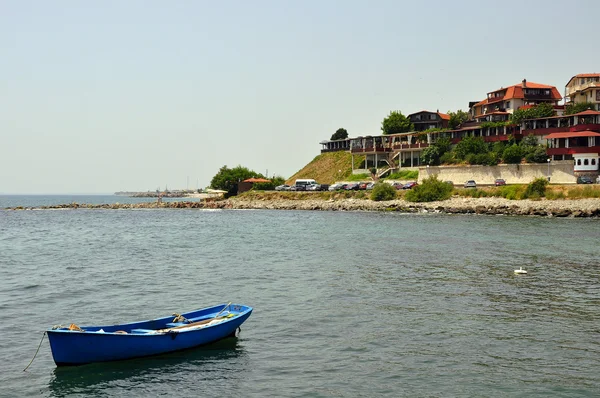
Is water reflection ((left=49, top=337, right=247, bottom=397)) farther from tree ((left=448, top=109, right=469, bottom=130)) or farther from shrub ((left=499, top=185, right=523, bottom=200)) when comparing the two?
tree ((left=448, top=109, right=469, bottom=130))

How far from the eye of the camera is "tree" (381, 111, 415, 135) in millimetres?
130750

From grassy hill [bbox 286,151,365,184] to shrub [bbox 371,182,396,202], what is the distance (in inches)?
1252

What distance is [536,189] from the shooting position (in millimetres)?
81938

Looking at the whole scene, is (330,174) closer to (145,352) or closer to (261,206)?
(261,206)

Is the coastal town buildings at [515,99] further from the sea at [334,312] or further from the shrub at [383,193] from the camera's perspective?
the sea at [334,312]

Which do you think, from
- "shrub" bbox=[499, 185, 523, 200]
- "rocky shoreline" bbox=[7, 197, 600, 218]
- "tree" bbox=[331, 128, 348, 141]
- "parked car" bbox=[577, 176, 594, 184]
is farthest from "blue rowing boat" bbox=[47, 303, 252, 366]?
"tree" bbox=[331, 128, 348, 141]

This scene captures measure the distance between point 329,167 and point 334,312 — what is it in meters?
117

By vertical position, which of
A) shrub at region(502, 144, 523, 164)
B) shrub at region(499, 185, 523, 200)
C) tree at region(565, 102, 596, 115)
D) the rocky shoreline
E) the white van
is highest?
tree at region(565, 102, 596, 115)

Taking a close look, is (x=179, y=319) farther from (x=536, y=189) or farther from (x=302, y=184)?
(x=302, y=184)

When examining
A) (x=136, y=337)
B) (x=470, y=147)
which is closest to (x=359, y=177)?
(x=470, y=147)

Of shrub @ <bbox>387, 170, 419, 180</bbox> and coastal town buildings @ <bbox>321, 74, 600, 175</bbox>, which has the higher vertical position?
coastal town buildings @ <bbox>321, 74, 600, 175</bbox>

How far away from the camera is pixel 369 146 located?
130500mm

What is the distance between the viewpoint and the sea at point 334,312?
57.3 feet

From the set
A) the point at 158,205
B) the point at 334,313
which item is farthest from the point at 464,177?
the point at 334,313
